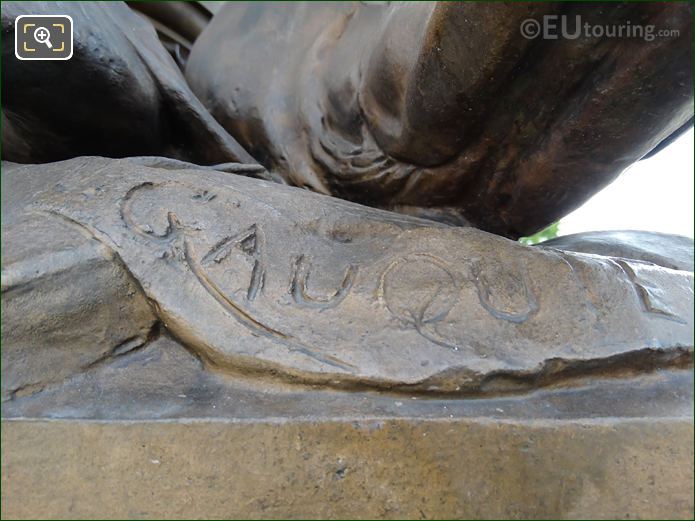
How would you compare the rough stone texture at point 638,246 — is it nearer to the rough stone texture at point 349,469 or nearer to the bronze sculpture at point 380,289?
the bronze sculpture at point 380,289

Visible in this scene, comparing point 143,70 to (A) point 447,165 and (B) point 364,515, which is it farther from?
(B) point 364,515

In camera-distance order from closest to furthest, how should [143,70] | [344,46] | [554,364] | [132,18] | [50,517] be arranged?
[50,517]
[554,364]
[143,70]
[132,18]
[344,46]

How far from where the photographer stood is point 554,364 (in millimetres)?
661

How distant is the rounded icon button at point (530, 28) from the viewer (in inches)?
28.5

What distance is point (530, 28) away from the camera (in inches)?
29.1

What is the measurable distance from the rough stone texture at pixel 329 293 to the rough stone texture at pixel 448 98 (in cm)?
23

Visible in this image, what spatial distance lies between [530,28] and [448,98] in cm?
19

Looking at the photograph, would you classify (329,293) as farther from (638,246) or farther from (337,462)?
(638,246)

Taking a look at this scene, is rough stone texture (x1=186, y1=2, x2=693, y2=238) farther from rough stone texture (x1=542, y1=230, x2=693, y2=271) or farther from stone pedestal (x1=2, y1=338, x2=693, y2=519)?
stone pedestal (x1=2, y1=338, x2=693, y2=519)

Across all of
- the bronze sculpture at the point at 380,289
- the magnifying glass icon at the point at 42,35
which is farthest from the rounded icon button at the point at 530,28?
the magnifying glass icon at the point at 42,35

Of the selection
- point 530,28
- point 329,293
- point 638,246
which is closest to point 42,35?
point 329,293

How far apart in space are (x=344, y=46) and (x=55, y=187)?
83 cm

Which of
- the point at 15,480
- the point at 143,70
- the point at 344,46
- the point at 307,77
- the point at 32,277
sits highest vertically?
the point at 344,46

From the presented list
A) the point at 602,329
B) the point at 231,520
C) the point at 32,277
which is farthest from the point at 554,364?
the point at 32,277
